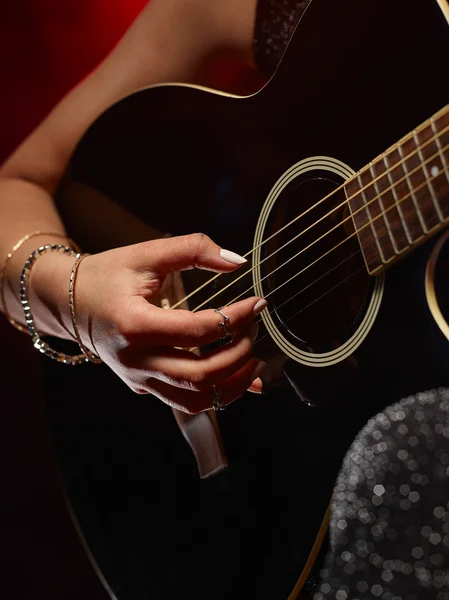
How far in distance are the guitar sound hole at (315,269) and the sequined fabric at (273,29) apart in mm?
280

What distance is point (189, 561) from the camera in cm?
75

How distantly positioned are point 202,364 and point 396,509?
0.22 meters

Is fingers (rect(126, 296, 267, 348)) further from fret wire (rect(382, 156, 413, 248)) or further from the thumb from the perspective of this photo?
fret wire (rect(382, 156, 413, 248))

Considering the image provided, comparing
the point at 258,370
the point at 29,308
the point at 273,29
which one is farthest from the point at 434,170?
the point at 29,308

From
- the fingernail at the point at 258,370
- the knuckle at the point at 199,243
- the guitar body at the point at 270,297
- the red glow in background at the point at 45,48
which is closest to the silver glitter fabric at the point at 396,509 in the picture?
the guitar body at the point at 270,297

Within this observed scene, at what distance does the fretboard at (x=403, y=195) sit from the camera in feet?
1.52

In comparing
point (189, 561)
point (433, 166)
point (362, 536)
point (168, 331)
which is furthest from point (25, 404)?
point (433, 166)

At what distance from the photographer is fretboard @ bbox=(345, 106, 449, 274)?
0.46 metres

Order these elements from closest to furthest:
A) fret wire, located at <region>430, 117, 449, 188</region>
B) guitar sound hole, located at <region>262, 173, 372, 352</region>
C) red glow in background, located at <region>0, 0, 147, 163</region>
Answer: fret wire, located at <region>430, 117, 449, 188</region>, guitar sound hole, located at <region>262, 173, 372, 352</region>, red glow in background, located at <region>0, 0, 147, 163</region>

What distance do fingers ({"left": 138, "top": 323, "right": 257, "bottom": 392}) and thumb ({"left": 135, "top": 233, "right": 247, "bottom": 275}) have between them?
0.07 meters

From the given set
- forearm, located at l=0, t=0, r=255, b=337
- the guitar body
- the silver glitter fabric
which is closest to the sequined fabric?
forearm, located at l=0, t=0, r=255, b=337

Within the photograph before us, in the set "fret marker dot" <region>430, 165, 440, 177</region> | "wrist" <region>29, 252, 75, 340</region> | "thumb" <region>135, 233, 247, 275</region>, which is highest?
"wrist" <region>29, 252, 75, 340</region>

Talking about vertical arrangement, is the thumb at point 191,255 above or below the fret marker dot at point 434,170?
above

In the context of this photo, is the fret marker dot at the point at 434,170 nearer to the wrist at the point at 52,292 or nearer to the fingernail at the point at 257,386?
the fingernail at the point at 257,386
